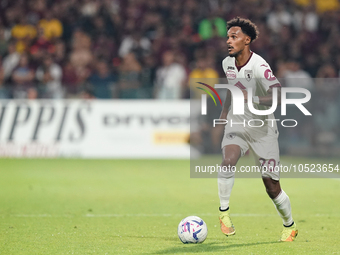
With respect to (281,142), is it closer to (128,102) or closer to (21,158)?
(128,102)

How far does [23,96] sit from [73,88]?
4.25ft

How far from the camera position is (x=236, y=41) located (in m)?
6.41

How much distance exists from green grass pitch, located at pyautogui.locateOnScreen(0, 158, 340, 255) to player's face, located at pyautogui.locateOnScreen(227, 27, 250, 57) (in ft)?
6.39

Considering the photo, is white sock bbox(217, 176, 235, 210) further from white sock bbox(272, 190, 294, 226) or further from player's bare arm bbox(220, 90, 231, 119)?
player's bare arm bbox(220, 90, 231, 119)

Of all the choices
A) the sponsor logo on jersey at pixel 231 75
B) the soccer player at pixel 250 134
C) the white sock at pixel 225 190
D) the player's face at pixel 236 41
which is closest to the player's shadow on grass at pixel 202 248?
the soccer player at pixel 250 134

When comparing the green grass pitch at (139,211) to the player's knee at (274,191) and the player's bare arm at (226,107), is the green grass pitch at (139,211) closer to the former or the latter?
the player's knee at (274,191)

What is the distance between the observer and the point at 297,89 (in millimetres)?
15781

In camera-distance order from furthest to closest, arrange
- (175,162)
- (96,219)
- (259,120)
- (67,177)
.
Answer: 1. (175,162)
2. (67,177)
3. (96,219)
4. (259,120)

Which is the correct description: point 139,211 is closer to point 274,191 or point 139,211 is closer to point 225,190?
point 225,190

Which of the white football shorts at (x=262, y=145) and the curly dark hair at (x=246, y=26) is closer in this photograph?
the white football shorts at (x=262, y=145)

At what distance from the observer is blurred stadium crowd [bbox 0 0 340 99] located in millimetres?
16078

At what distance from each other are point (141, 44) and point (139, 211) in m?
9.14

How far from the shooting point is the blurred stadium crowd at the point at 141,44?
16.1 metres

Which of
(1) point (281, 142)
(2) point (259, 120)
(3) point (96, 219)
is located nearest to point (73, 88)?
(1) point (281, 142)
